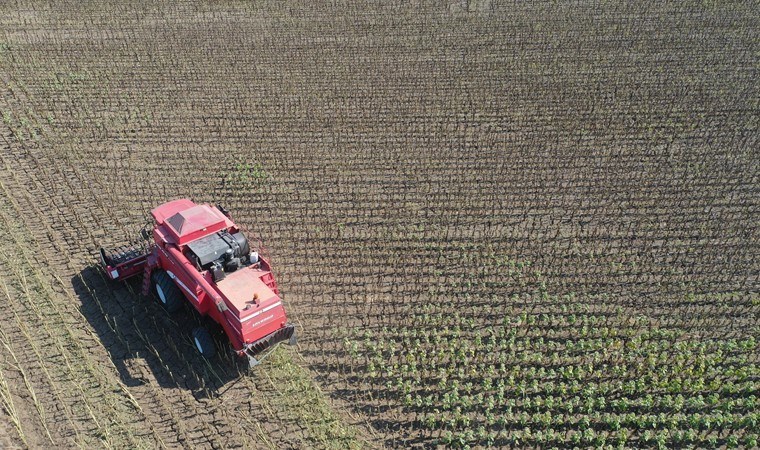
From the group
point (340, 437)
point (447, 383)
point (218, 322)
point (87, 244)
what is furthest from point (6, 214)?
point (447, 383)

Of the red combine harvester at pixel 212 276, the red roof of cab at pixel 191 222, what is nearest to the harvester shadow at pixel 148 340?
the red combine harvester at pixel 212 276

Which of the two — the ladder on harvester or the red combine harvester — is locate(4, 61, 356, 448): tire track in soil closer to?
the ladder on harvester

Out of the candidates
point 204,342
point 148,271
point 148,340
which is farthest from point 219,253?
point 148,340

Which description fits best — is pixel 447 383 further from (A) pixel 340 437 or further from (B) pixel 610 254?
(B) pixel 610 254

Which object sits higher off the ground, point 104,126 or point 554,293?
point 104,126

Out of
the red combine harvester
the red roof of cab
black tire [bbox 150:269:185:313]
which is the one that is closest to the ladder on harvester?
the red combine harvester

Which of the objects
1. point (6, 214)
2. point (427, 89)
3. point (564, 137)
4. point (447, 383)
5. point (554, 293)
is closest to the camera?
point (447, 383)

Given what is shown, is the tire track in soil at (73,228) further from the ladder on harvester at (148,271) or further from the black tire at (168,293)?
the black tire at (168,293)

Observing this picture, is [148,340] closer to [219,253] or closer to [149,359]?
[149,359]
